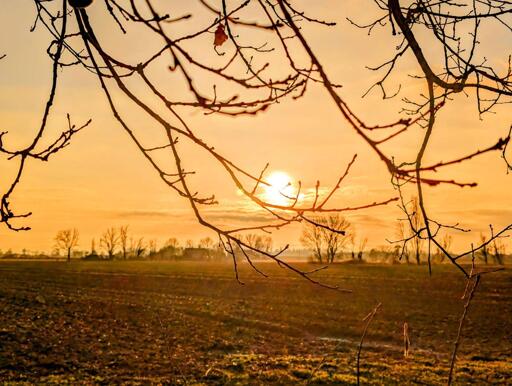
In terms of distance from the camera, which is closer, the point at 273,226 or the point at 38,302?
the point at 273,226

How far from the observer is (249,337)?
60.9ft

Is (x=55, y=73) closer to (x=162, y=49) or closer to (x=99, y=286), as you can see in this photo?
(x=162, y=49)

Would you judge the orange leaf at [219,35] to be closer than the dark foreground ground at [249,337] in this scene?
Yes

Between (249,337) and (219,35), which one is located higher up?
(219,35)

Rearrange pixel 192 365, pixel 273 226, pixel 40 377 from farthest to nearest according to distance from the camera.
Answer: pixel 192 365 < pixel 40 377 < pixel 273 226

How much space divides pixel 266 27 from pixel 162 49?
31 cm

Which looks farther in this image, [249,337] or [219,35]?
[249,337]

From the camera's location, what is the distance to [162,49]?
1.50 metres

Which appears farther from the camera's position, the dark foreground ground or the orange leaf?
the dark foreground ground

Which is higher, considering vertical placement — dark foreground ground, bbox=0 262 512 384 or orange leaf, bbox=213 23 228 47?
orange leaf, bbox=213 23 228 47

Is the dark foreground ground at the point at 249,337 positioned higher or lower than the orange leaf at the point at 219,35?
lower

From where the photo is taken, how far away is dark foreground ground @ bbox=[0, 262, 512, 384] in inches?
484

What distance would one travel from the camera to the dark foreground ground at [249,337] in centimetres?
1229

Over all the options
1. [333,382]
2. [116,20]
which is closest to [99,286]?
[333,382]
